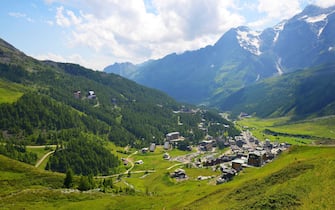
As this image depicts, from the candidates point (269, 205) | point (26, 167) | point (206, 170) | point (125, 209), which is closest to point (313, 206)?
point (269, 205)

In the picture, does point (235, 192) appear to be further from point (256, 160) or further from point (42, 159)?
point (42, 159)

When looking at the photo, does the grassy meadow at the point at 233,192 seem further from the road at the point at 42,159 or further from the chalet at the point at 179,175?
the chalet at the point at 179,175

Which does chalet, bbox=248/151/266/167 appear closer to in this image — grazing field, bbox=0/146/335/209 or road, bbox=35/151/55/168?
grazing field, bbox=0/146/335/209

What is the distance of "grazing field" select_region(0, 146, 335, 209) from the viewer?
58.2 meters

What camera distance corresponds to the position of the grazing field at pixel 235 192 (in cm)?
5816

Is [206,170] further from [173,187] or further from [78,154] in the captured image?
[78,154]

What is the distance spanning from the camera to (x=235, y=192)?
7581cm

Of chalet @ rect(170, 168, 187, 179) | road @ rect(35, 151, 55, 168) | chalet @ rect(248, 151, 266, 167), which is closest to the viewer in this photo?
chalet @ rect(248, 151, 266, 167)

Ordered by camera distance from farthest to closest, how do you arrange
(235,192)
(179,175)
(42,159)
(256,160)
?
(42,159)
(179,175)
(256,160)
(235,192)

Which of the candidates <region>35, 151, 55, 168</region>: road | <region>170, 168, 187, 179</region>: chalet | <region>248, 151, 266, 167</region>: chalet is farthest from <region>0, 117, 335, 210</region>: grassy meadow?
<region>170, 168, 187, 179</region>: chalet

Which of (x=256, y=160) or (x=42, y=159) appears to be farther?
(x=42, y=159)

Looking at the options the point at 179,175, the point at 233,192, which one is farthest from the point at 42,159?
the point at 233,192

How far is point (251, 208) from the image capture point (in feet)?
191

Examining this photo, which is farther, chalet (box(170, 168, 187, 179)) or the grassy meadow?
chalet (box(170, 168, 187, 179))
